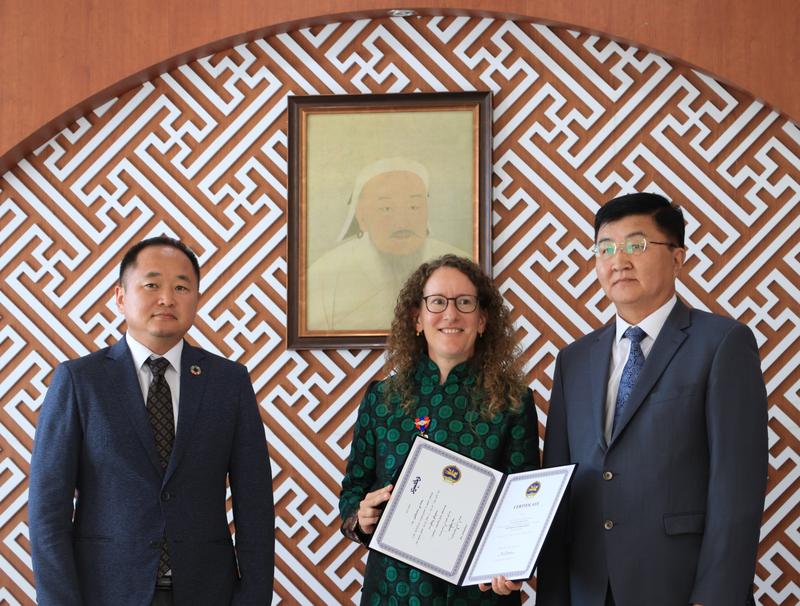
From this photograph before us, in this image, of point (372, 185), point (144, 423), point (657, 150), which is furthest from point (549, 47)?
point (144, 423)

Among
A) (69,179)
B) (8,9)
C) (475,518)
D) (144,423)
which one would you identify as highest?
(8,9)

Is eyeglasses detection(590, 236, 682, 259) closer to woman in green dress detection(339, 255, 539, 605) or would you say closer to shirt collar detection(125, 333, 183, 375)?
woman in green dress detection(339, 255, 539, 605)

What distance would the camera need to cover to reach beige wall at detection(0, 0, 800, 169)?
3.11 metres

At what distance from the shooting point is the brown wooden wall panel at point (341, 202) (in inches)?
122

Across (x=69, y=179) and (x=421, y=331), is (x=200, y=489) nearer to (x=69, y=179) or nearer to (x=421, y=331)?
(x=421, y=331)

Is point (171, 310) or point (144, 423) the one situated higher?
point (171, 310)

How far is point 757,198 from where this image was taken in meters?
3.12

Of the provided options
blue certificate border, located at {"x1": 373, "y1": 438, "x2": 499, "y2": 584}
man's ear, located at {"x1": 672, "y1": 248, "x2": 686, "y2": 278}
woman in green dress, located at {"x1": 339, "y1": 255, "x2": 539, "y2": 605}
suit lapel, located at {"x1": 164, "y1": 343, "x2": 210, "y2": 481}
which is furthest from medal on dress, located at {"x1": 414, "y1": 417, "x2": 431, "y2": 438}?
man's ear, located at {"x1": 672, "y1": 248, "x2": 686, "y2": 278}

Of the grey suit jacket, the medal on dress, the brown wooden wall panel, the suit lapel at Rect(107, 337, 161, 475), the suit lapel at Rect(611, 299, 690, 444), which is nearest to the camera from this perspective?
the grey suit jacket

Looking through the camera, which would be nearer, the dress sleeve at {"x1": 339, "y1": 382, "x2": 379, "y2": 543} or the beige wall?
the dress sleeve at {"x1": 339, "y1": 382, "x2": 379, "y2": 543}

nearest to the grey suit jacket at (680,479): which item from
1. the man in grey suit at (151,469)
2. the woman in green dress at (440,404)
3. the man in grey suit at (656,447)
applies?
the man in grey suit at (656,447)

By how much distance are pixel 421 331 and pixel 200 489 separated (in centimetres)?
63

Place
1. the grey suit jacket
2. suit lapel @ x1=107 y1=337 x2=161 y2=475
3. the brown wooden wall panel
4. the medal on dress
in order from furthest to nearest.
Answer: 1. the brown wooden wall panel
2. the medal on dress
3. suit lapel @ x1=107 y1=337 x2=161 y2=475
4. the grey suit jacket

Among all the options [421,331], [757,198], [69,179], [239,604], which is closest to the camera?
[239,604]
